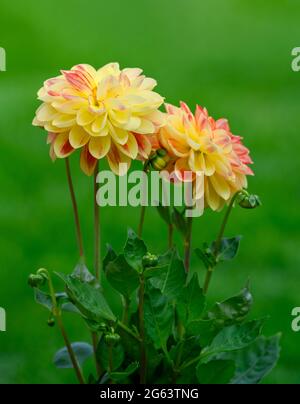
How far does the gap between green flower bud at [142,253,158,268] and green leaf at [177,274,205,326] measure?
2.6 inches

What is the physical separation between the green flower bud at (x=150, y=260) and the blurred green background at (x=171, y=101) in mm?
827

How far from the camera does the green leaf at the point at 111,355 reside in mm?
1083

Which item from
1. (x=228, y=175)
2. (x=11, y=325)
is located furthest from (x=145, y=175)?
(x=11, y=325)

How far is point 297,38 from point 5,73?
1.18m

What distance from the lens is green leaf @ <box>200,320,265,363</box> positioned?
41.0 inches

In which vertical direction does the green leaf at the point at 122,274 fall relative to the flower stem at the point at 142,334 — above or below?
above

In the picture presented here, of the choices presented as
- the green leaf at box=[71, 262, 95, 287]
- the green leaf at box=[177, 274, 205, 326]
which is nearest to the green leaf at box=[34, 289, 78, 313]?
the green leaf at box=[71, 262, 95, 287]

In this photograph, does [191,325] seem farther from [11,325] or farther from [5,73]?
[5,73]

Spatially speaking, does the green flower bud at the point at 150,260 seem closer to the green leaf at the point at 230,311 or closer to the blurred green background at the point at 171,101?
the green leaf at the point at 230,311

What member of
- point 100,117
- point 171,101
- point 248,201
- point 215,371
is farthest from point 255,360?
point 171,101

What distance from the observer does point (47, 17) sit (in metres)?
3.67

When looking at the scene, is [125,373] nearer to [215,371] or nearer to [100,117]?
[215,371]

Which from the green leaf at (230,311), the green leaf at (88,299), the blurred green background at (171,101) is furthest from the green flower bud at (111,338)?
the blurred green background at (171,101)

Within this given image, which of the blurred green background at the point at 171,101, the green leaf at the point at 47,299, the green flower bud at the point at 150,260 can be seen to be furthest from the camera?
the blurred green background at the point at 171,101
